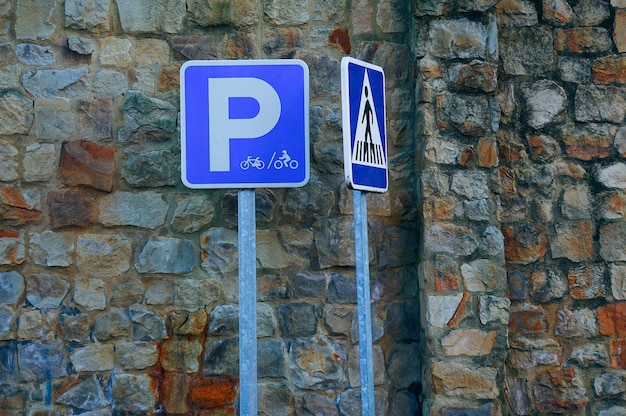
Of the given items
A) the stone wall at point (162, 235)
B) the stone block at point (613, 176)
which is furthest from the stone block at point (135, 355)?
the stone block at point (613, 176)

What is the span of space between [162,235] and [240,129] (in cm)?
129

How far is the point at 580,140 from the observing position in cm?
437

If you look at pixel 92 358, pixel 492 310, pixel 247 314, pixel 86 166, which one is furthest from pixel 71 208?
pixel 492 310

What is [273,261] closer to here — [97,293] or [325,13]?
[97,293]

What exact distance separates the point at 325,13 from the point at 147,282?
168 cm

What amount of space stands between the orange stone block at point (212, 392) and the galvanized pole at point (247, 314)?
118 centimetres

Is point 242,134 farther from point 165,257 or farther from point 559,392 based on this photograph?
point 559,392

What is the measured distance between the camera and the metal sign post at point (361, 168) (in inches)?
109

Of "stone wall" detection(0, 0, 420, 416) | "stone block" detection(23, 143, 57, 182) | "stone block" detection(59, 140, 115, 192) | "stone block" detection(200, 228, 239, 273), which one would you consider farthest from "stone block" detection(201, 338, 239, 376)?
"stone block" detection(23, 143, 57, 182)

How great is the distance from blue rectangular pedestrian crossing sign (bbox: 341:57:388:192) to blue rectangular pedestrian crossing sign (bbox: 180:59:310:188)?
0.66ft

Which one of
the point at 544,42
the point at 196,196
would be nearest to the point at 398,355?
the point at 196,196

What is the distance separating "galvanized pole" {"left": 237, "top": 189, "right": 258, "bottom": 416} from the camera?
106 inches

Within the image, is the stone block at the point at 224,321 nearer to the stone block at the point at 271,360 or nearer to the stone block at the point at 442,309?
the stone block at the point at 271,360

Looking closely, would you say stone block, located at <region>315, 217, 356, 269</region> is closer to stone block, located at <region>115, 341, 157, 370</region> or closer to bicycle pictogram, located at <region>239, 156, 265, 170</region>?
stone block, located at <region>115, 341, 157, 370</region>
